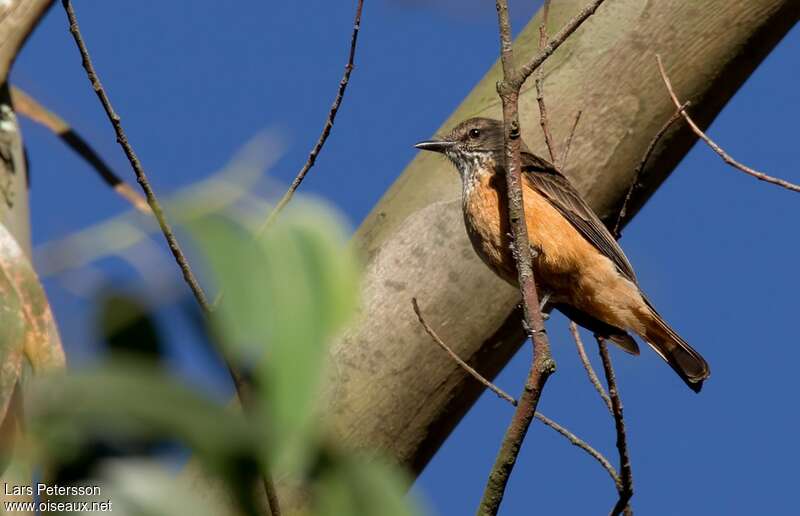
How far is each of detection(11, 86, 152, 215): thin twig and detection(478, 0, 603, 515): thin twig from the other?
1.98m

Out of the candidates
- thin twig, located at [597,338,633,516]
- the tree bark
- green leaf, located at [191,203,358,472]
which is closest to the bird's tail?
the tree bark

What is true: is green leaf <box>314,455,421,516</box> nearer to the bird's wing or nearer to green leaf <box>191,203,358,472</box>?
green leaf <box>191,203,358,472</box>

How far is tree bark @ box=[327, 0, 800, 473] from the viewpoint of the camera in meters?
4.28

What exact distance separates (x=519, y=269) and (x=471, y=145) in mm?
1901

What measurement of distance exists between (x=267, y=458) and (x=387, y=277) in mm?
3292

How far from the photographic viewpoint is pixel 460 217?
15.6 ft

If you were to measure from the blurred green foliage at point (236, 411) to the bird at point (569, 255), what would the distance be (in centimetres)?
368

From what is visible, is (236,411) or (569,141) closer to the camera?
(236,411)

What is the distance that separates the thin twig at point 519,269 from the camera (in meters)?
2.96

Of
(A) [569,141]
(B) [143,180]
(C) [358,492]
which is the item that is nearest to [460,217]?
(A) [569,141]

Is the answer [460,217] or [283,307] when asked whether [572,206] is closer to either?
[460,217]

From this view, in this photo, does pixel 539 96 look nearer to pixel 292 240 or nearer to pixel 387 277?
pixel 387 277

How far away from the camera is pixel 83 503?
52.1 inches

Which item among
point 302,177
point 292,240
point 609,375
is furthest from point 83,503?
point 609,375
